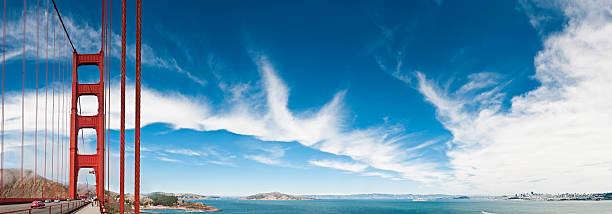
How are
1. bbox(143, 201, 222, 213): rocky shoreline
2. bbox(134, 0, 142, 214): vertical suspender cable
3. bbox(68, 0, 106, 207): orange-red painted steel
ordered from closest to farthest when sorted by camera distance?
1. bbox(134, 0, 142, 214): vertical suspender cable
2. bbox(68, 0, 106, 207): orange-red painted steel
3. bbox(143, 201, 222, 213): rocky shoreline

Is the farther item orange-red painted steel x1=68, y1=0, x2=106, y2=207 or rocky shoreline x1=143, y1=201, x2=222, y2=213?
rocky shoreline x1=143, y1=201, x2=222, y2=213

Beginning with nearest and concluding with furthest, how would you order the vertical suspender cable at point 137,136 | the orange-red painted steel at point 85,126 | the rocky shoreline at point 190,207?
the vertical suspender cable at point 137,136 → the orange-red painted steel at point 85,126 → the rocky shoreline at point 190,207

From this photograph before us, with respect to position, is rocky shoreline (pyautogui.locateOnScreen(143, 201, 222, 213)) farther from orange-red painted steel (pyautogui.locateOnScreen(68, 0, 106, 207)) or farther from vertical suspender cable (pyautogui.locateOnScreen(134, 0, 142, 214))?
vertical suspender cable (pyautogui.locateOnScreen(134, 0, 142, 214))

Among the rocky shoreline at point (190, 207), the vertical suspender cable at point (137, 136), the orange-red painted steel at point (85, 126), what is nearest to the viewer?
the vertical suspender cable at point (137, 136)

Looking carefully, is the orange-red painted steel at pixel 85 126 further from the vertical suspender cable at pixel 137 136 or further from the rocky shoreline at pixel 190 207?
the rocky shoreline at pixel 190 207

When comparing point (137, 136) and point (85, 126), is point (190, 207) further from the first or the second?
point (137, 136)

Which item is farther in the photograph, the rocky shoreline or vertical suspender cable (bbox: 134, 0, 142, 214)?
the rocky shoreline

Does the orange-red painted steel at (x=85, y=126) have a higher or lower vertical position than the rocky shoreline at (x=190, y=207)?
higher

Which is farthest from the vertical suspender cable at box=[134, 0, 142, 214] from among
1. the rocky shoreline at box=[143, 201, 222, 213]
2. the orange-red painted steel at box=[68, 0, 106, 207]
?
the rocky shoreline at box=[143, 201, 222, 213]

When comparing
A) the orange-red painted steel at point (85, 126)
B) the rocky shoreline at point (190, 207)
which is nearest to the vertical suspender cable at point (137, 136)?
the orange-red painted steel at point (85, 126)

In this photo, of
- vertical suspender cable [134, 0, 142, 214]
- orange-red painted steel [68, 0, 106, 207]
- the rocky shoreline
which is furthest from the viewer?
the rocky shoreline

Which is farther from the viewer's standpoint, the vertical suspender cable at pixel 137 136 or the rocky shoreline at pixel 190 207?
the rocky shoreline at pixel 190 207

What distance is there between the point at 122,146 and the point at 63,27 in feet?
80.8

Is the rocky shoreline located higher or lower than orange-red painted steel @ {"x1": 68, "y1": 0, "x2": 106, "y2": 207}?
lower
